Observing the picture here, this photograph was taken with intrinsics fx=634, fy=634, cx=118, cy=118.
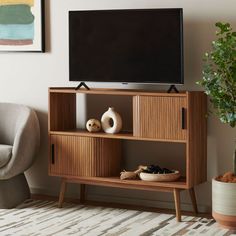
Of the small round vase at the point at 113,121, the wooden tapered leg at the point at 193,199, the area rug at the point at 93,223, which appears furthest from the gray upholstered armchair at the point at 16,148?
the wooden tapered leg at the point at 193,199

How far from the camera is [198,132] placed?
433cm

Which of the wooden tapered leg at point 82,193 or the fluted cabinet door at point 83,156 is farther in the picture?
the wooden tapered leg at point 82,193

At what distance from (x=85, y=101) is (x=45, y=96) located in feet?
1.23

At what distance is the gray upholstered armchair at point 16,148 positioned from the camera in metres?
4.57

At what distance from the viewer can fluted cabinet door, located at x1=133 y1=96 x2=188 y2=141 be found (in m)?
4.21

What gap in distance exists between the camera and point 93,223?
4.22 meters

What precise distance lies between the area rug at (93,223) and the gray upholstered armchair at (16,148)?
0.13m

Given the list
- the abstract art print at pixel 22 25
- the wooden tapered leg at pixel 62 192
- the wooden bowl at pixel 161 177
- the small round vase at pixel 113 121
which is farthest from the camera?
the abstract art print at pixel 22 25

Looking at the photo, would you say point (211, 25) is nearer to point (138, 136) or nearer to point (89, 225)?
point (138, 136)

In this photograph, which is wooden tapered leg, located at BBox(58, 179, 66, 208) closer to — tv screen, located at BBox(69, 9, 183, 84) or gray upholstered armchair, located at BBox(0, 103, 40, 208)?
gray upholstered armchair, located at BBox(0, 103, 40, 208)

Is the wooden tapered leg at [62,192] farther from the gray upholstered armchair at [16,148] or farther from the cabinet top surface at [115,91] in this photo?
the cabinet top surface at [115,91]

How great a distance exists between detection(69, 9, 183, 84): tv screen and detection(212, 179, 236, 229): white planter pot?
2.54 ft

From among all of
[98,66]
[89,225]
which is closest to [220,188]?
[89,225]

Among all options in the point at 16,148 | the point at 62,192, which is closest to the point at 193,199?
the point at 62,192
